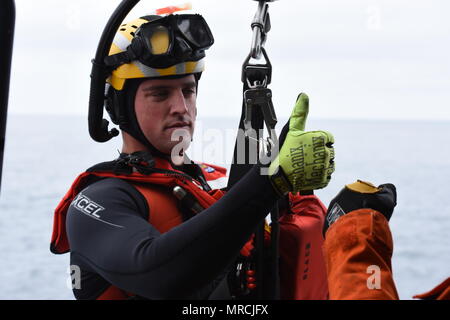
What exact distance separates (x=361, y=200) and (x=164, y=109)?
737 mm

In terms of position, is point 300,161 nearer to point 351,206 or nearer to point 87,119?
point 351,206

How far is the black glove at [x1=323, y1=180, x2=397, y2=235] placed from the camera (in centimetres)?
175

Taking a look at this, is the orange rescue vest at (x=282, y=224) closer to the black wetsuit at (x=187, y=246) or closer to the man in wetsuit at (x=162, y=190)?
the man in wetsuit at (x=162, y=190)

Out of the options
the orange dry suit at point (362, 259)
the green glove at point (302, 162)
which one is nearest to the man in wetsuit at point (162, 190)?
the green glove at point (302, 162)

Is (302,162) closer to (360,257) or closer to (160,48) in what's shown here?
(360,257)

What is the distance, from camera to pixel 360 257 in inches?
59.3

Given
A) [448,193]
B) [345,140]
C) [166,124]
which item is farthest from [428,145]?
[166,124]

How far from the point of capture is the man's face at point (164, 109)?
7.28 feet

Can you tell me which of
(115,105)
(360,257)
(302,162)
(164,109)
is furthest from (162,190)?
(360,257)

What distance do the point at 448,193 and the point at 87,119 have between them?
2721cm

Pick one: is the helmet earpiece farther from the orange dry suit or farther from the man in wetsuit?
the orange dry suit

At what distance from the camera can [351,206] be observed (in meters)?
1.75

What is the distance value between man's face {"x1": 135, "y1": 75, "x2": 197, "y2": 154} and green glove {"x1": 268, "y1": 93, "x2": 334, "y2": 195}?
586 millimetres
